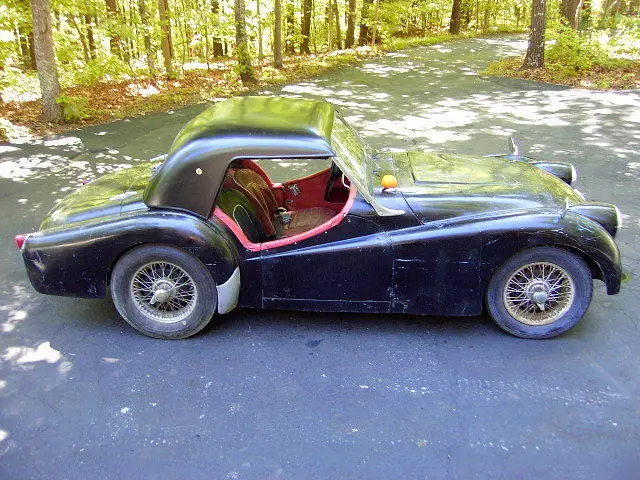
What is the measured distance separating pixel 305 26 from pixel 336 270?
18412 millimetres

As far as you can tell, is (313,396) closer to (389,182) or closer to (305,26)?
(389,182)

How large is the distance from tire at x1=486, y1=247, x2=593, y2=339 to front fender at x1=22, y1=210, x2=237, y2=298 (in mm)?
1886

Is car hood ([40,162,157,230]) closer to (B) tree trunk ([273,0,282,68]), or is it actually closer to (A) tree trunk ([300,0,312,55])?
(B) tree trunk ([273,0,282,68])

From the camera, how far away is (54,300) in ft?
14.3

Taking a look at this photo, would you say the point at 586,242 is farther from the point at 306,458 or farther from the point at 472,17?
the point at 472,17

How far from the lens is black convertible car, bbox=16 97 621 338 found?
359 centimetres

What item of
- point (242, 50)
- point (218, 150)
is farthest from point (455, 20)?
point (218, 150)

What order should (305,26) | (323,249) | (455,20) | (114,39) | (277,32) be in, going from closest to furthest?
(323,249), (114,39), (277,32), (305,26), (455,20)

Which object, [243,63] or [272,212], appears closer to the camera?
[272,212]

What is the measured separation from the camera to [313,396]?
3.27 metres

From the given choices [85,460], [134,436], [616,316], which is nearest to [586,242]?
[616,316]

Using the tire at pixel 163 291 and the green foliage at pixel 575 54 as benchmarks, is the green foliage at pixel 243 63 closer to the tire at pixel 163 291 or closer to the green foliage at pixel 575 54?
the green foliage at pixel 575 54

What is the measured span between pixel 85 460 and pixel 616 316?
12.4 ft

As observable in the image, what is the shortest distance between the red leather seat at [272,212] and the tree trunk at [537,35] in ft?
40.2
